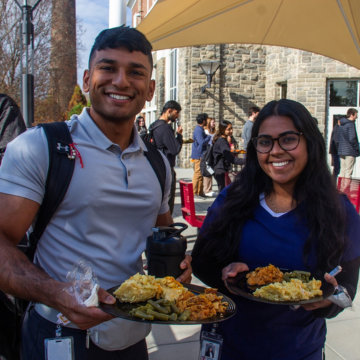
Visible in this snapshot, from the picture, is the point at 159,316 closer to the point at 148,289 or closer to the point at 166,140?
the point at 148,289

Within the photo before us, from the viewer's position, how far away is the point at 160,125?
7289mm

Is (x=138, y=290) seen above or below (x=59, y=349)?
above

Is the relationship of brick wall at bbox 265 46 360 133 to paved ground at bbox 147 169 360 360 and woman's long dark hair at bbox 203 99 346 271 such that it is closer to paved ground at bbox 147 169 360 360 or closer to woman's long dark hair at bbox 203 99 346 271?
paved ground at bbox 147 169 360 360

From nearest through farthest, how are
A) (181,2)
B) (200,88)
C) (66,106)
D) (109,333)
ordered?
1. (109,333)
2. (181,2)
3. (200,88)
4. (66,106)

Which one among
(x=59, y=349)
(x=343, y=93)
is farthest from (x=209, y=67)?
(x=59, y=349)

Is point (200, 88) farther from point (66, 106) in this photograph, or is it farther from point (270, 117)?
point (270, 117)

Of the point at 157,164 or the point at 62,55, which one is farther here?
the point at 62,55

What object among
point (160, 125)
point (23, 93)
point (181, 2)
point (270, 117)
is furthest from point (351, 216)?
point (23, 93)

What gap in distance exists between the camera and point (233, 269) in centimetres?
190

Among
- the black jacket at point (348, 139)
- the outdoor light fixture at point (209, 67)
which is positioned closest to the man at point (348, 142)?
the black jacket at point (348, 139)

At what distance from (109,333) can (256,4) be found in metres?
4.77

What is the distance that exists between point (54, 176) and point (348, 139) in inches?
444

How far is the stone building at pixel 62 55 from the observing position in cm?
1616

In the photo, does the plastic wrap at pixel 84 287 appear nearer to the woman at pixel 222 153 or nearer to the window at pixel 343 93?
the woman at pixel 222 153
